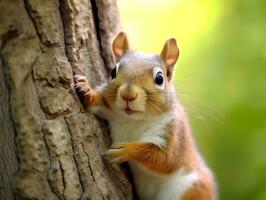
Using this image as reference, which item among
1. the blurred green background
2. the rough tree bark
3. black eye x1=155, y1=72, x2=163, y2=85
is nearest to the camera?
the rough tree bark

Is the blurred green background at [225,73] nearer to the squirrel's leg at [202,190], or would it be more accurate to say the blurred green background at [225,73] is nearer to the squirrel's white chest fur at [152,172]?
the squirrel's leg at [202,190]

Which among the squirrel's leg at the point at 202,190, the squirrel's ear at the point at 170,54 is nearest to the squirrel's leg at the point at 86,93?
the squirrel's ear at the point at 170,54

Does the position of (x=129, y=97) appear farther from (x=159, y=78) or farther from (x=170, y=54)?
(x=170, y=54)

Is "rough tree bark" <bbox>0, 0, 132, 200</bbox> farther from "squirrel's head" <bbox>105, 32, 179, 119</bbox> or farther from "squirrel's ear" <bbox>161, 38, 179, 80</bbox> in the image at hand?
"squirrel's ear" <bbox>161, 38, 179, 80</bbox>

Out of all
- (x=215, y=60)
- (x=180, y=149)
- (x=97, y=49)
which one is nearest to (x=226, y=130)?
(x=215, y=60)

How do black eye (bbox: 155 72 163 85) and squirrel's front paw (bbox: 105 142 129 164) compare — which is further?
black eye (bbox: 155 72 163 85)

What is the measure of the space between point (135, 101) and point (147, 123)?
0.16 metres

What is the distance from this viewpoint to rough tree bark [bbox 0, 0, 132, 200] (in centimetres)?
209

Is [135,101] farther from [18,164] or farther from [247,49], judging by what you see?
[247,49]

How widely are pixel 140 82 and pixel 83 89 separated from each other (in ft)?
0.63

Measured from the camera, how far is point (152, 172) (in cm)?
237

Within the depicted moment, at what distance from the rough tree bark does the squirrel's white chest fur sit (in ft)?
0.42

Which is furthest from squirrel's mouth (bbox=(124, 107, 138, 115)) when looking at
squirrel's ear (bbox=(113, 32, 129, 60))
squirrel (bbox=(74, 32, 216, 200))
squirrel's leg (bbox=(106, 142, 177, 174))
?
squirrel's ear (bbox=(113, 32, 129, 60))

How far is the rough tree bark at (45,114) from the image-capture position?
6.84 feet
